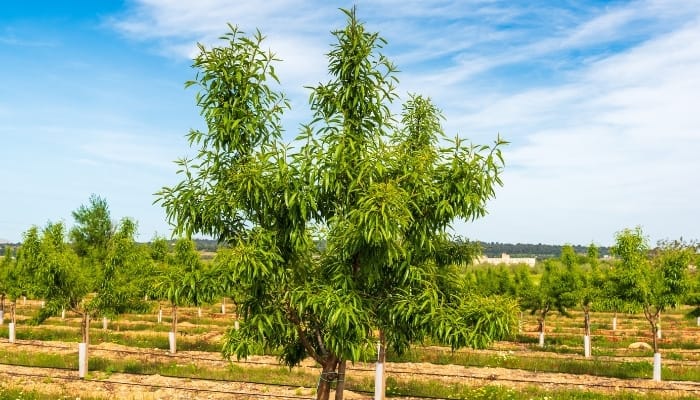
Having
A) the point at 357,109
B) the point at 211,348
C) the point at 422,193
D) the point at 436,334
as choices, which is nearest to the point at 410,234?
the point at 422,193

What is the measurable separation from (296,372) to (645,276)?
53.7ft

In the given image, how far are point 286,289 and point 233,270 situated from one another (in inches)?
49.1

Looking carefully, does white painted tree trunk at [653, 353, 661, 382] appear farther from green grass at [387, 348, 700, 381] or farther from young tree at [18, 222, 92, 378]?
young tree at [18, 222, 92, 378]

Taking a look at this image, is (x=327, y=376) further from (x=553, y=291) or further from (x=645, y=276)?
(x=553, y=291)

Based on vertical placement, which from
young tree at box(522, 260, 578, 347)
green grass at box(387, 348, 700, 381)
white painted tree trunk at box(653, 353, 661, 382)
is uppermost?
young tree at box(522, 260, 578, 347)

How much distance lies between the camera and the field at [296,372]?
68.4 ft

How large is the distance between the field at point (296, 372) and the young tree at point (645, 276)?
2957 millimetres

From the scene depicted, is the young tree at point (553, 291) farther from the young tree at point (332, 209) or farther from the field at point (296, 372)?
the young tree at point (332, 209)

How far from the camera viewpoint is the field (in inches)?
821

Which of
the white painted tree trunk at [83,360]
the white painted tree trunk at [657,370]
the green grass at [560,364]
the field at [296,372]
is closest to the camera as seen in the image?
the field at [296,372]

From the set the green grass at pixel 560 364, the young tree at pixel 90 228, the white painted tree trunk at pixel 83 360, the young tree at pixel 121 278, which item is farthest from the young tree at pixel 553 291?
the young tree at pixel 90 228

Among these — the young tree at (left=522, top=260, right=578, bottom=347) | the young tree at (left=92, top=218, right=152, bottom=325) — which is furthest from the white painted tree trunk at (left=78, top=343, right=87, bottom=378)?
the young tree at (left=522, top=260, right=578, bottom=347)

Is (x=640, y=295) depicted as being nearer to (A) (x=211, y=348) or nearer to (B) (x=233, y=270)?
(A) (x=211, y=348)

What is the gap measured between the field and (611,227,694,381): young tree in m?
2.96
